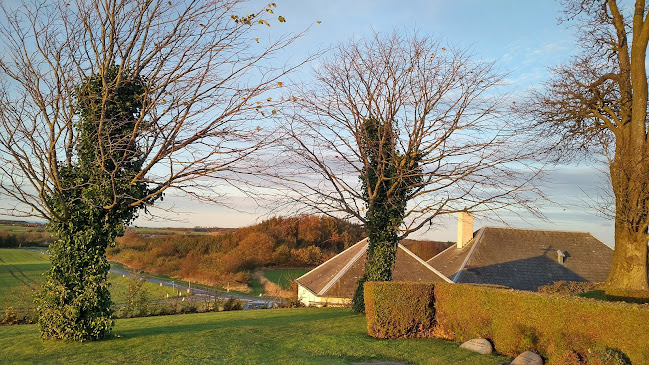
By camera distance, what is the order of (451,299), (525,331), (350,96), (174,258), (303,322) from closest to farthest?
(525,331), (451,299), (303,322), (350,96), (174,258)

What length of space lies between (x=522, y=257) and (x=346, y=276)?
14.0 metres

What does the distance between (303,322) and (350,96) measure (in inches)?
272

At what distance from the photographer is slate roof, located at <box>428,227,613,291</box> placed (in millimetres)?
28750

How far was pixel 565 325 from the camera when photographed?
879cm

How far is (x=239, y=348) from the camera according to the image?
953 centimetres

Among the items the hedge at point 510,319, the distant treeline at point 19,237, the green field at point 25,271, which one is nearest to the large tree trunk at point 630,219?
the hedge at point 510,319

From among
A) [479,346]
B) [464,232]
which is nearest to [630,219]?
[479,346]

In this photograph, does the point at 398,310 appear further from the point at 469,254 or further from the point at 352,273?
the point at 469,254

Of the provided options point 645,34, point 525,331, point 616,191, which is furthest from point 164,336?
point 645,34

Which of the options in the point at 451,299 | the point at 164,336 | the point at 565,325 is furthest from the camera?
the point at 451,299

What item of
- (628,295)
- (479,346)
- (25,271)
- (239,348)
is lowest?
(25,271)

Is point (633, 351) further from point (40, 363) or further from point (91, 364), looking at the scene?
point (40, 363)

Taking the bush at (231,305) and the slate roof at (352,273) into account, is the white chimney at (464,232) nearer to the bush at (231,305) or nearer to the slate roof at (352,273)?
the slate roof at (352,273)

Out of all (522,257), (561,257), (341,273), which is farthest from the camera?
(561,257)
